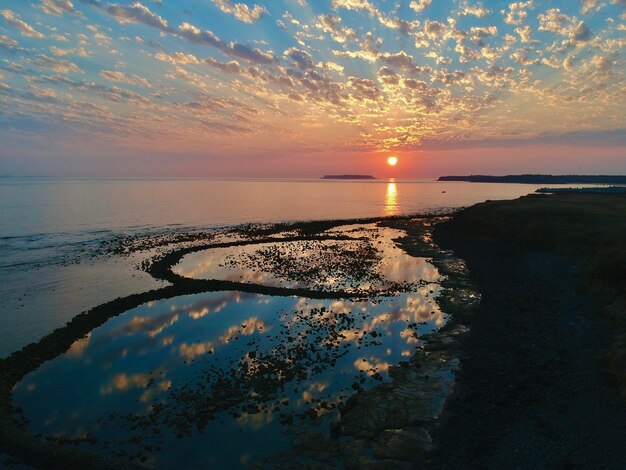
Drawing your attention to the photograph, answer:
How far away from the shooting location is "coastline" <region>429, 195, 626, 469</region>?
1363 centimetres

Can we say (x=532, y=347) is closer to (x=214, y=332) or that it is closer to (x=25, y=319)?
(x=214, y=332)

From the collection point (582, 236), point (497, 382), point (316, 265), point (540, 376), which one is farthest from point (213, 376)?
point (582, 236)

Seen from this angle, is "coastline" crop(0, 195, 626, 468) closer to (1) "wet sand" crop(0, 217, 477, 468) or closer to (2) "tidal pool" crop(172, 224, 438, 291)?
(1) "wet sand" crop(0, 217, 477, 468)

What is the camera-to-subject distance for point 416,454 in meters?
14.0

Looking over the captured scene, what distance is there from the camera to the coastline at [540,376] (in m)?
13.6

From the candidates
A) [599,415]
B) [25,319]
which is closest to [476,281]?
[599,415]

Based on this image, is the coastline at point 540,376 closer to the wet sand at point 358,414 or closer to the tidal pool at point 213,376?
the wet sand at point 358,414

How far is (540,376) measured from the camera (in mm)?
18594

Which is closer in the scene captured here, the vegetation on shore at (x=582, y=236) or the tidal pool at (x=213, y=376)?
the tidal pool at (x=213, y=376)

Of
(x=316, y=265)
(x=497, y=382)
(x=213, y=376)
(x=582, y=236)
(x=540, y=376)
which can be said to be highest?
(x=582, y=236)

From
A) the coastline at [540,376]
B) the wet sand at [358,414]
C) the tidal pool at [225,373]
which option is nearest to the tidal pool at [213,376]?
the tidal pool at [225,373]

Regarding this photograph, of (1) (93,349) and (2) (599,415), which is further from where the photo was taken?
(1) (93,349)

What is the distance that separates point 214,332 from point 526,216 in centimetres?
5615

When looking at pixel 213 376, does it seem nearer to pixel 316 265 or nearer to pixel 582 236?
pixel 316 265
